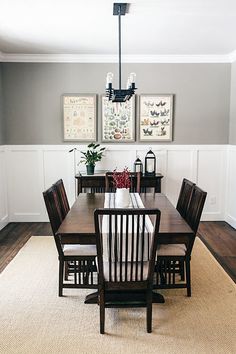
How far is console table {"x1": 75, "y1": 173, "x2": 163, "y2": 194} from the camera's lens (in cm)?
449

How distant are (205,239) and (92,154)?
1.96 m

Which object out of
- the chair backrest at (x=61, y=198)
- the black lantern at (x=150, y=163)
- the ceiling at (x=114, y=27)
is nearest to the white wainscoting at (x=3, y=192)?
the ceiling at (x=114, y=27)

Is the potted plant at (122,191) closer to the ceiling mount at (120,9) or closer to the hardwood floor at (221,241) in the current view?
the hardwood floor at (221,241)

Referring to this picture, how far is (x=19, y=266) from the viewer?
3443mm

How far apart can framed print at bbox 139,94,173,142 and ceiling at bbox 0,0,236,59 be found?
0.66m

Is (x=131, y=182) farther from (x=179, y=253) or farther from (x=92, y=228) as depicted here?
(x=92, y=228)

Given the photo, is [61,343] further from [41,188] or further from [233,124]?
[233,124]

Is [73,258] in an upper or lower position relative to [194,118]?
lower

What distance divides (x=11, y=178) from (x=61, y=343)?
128 inches

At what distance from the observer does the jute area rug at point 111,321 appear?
2182mm

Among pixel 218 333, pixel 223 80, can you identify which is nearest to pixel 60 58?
pixel 223 80

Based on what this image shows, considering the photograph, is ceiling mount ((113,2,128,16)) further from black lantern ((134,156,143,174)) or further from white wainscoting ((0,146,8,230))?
white wainscoting ((0,146,8,230))

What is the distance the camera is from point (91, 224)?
99.3 inches

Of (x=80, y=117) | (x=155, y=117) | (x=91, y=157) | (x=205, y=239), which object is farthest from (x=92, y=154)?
(x=205, y=239)
